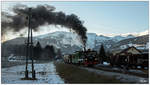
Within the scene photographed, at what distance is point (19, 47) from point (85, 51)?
454ft

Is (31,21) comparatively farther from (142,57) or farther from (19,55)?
(19,55)

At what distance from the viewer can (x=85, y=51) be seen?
39062 mm

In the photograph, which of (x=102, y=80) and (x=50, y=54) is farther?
(x=50, y=54)

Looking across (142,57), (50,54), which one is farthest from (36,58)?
(142,57)

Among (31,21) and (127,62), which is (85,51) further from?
(31,21)

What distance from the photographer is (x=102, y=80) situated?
19.5m

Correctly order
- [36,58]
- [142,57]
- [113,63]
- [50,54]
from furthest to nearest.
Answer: [50,54]
[36,58]
[113,63]
[142,57]

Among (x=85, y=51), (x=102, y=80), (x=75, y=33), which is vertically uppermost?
(x=75, y=33)

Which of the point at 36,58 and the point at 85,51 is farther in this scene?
the point at 36,58

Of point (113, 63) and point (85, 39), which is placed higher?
point (85, 39)

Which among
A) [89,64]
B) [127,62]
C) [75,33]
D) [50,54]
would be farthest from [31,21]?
[50,54]

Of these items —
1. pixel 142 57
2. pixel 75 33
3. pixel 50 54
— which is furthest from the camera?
pixel 50 54

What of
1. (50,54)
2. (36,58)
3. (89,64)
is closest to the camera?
(89,64)

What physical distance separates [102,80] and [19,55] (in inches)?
6081
